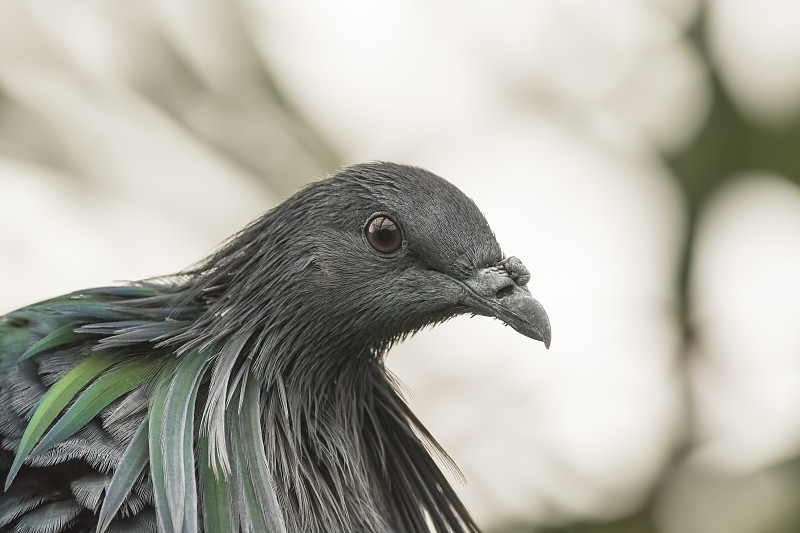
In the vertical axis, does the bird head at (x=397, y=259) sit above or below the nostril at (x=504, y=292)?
above

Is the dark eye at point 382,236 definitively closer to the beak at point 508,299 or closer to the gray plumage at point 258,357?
the gray plumage at point 258,357

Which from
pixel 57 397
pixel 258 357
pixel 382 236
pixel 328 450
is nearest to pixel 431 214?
pixel 382 236

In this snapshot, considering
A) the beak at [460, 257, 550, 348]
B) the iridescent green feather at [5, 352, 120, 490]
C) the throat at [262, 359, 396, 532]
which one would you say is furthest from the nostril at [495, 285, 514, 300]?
the iridescent green feather at [5, 352, 120, 490]

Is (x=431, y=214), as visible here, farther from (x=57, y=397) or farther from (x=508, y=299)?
(x=57, y=397)

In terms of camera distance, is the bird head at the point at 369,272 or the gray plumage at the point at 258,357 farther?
the bird head at the point at 369,272

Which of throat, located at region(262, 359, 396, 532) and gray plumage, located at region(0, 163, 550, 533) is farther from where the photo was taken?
throat, located at region(262, 359, 396, 532)

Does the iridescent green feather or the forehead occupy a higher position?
the forehead

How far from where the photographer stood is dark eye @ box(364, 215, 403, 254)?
2.72 metres

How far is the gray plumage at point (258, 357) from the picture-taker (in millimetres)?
2443

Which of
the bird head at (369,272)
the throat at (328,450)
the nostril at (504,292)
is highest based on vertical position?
the bird head at (369,272)

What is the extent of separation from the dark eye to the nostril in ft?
0.99

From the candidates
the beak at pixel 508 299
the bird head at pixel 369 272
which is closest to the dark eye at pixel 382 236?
the bird head at pixel 369 272

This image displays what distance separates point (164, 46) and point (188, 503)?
3.42 metres

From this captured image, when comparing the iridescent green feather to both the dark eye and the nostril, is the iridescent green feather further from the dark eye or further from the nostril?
the nostril
